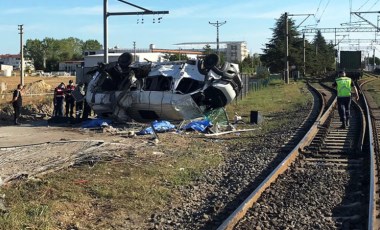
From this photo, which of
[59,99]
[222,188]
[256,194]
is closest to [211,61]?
[59,99]

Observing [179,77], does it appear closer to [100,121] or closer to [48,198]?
[100,121]

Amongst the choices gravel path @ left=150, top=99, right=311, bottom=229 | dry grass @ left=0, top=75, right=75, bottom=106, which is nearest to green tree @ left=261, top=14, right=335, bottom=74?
dry grass @ left=0, top=75, right=75, bottom=106

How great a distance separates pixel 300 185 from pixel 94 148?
15.8ft

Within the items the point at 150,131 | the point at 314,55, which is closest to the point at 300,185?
the point at 150,131

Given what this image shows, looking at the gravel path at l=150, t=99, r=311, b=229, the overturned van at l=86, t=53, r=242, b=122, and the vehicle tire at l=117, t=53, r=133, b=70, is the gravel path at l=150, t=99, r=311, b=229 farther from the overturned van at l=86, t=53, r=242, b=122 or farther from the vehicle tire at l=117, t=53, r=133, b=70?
the vehicle tire at l=117, t=53, r=133, b=70

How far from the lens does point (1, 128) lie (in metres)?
17.1

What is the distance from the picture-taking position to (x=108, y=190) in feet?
25.5

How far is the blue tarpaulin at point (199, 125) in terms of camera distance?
51.0 feet

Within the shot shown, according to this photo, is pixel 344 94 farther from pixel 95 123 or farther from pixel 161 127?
pixel 95 123

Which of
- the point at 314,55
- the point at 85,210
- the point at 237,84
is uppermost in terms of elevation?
the point at 314,55

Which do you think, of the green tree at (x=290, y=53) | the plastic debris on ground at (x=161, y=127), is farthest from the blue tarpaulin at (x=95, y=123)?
the green tree at (x=290, y=53)

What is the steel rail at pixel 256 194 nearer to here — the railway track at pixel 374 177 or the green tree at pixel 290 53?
the railway track at pixel 374 177

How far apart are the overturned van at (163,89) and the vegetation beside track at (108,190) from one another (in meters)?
4.62

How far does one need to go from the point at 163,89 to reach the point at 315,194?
405 inches
